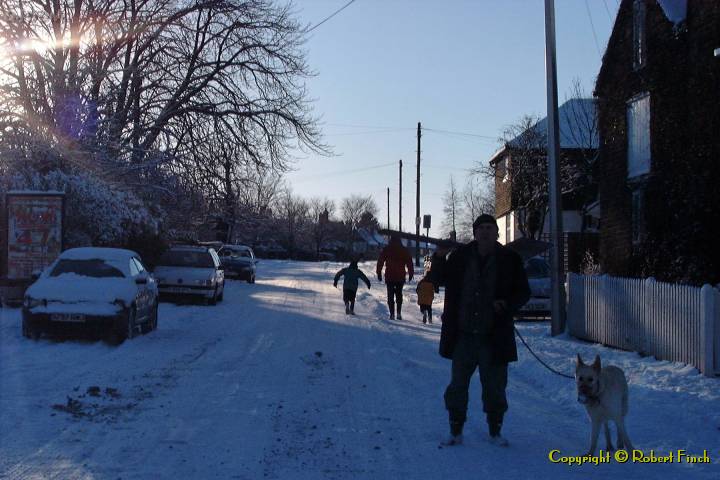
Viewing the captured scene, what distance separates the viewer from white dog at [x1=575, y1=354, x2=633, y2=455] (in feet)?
20.9

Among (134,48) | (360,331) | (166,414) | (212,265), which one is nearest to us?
(166,414)

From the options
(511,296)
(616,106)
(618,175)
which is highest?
(616,106)

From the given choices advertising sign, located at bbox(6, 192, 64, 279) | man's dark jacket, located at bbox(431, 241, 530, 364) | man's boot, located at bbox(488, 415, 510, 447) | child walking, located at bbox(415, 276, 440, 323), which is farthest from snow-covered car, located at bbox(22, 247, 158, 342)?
man's boot, located at bbox(488, 415, 510, 447)

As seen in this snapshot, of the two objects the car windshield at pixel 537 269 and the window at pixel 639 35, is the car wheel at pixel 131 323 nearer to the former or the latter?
the car windshield at pixel 537 269

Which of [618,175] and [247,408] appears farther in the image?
[618,175]

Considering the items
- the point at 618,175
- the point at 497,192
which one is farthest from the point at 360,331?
the point at 497,192

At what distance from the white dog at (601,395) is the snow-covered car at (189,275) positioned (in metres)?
17.8

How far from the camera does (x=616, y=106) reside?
82.8ft

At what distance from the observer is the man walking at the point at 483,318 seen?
6812 millimetres

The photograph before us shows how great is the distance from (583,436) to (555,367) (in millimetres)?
4451

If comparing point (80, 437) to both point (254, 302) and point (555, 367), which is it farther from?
point (254, 302)

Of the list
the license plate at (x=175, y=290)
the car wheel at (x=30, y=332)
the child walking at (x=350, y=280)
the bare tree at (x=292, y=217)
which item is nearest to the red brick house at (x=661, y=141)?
the child walking at (x=350, y=280)

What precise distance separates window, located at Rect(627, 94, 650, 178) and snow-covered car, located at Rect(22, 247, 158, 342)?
1555cm

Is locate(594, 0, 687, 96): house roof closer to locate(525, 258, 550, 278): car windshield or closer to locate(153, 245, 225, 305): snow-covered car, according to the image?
locate(525, 258, 550, 278): car windshield
